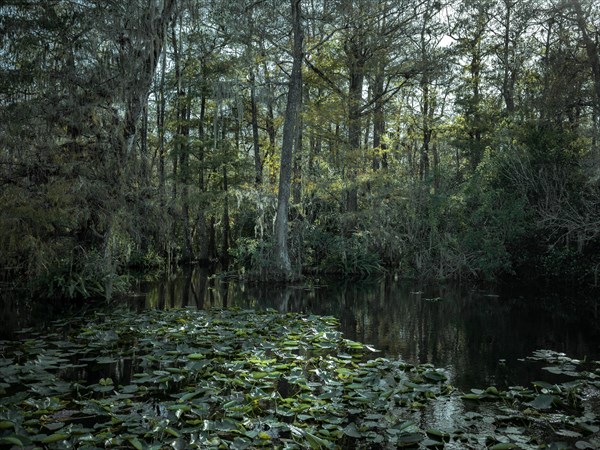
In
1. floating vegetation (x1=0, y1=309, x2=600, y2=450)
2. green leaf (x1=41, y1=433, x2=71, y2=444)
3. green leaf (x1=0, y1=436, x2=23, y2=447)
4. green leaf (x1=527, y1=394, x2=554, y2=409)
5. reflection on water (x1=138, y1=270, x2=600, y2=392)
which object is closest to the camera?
green leaf (x1=0, y1=436, x2=23, y2=447)

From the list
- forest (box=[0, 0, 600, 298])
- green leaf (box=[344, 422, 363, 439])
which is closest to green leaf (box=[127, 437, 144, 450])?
green leaf (box=[344, 422, 363, 439])

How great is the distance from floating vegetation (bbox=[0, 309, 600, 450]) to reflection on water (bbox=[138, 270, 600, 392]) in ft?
2.19

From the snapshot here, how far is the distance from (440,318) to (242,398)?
566 centimetres

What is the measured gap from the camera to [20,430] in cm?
340

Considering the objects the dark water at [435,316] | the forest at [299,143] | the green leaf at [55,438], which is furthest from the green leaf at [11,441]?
the forest at [299,143]

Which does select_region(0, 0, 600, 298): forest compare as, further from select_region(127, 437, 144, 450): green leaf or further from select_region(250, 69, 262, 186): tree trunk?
select_region(127, 437, 144, 450): green leaf

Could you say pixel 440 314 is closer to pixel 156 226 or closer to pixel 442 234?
pixel 156 226

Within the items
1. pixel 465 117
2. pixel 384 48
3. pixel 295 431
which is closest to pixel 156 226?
pixel 295 431

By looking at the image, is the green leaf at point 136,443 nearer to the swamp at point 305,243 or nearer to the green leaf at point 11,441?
the swamp at point 305,243

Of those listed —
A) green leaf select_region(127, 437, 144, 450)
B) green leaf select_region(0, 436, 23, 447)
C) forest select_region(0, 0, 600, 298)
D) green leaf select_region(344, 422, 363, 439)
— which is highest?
forest select_region(0, 0, 600, 298)

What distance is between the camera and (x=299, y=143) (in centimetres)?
1925

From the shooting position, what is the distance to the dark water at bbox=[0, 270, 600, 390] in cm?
618

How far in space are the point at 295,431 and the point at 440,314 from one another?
21.6 feet

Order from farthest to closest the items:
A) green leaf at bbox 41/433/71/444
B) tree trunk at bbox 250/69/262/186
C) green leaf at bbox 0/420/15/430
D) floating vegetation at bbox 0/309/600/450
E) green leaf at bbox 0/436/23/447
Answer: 1. tree trunk at bbox 250/69/262/186
2. floating vegetation at bbox 0/309/600/450
3. green leaf at bbox 0/420/15/430
4. green leaf at bbox 41/433/71/444
5. green leaf at bbox 0/436/23/447
